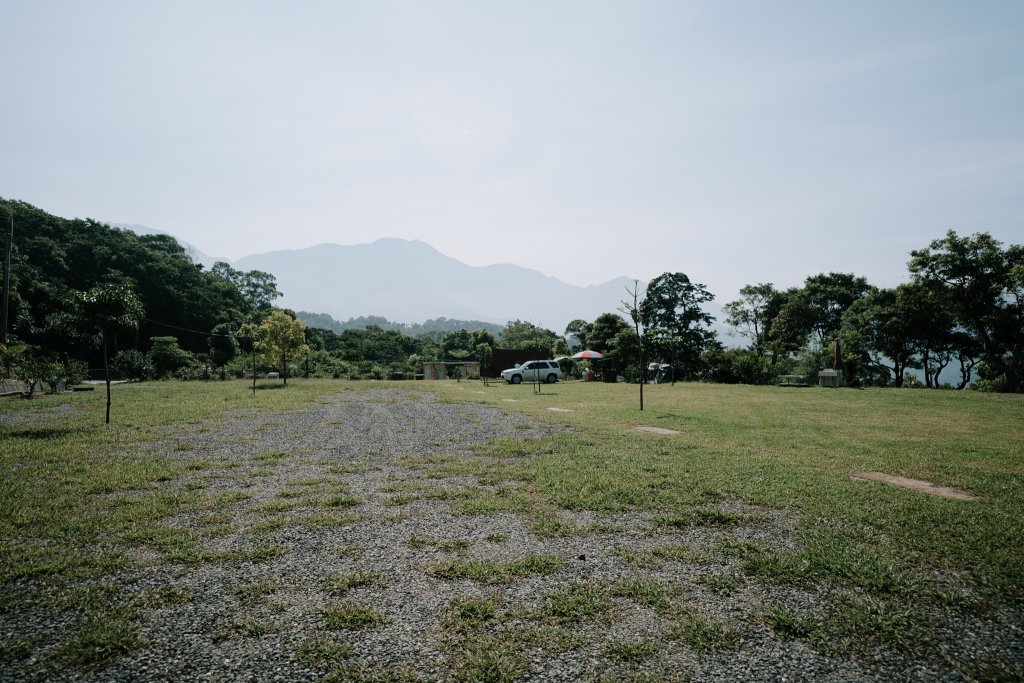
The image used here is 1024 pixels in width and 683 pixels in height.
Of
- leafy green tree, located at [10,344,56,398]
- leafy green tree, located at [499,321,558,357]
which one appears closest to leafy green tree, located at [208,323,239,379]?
leafy green tree, located at [10,344,56,398]

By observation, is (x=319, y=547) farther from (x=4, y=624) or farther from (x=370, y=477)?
(x=370, y=477)

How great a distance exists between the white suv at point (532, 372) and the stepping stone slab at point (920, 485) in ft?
81.4

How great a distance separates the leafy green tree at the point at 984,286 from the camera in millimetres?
22656

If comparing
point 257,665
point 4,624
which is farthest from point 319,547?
point 4,624

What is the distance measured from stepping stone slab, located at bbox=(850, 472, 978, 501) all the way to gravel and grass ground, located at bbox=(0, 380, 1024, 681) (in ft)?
0.72

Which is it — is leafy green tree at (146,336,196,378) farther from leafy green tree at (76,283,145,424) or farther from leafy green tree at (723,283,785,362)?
leafy green tree at (723,283,785,362)

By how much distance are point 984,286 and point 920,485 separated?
85.4 feet

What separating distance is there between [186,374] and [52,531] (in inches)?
1441

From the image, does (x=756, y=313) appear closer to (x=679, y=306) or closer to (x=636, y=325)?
(x=679, y=306)

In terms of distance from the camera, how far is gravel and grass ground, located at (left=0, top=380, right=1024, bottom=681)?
2.62m

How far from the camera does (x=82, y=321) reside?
1109 cm

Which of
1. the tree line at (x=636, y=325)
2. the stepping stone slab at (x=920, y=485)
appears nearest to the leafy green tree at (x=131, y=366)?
the tree line at (x=636, y=325)

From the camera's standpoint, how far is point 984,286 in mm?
23297

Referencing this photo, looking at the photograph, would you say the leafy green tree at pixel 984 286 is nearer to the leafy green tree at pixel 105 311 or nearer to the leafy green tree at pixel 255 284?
the leafy green tree at pixel 105 311
